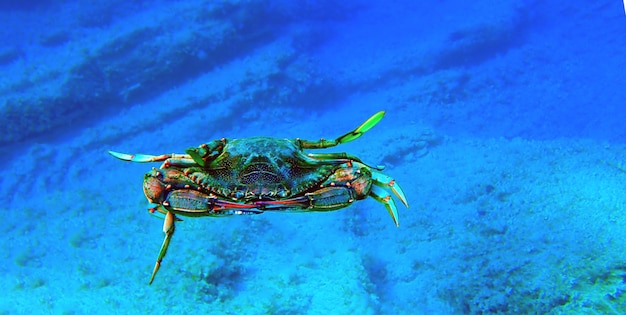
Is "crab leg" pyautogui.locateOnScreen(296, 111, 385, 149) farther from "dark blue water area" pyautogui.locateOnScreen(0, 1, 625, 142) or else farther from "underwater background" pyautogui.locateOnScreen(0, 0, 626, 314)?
"dark blue water area" pyautogui.locateOnScreen(0, 1, 625, 142)

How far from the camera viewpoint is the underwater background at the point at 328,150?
6344 mm

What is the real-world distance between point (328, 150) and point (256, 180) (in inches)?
441

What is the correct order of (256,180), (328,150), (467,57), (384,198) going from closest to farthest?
(256,180) < (384,198) < (328,150) < (467,57)

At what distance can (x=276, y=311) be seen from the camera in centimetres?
614

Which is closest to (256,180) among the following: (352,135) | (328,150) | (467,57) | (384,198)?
(352,135)

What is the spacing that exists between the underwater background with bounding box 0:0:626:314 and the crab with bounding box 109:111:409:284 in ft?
12.7

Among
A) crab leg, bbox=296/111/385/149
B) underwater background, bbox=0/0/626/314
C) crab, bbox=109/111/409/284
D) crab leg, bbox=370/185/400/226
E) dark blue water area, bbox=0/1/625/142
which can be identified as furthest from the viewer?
dark blue water area, bbox=0/1/625/142

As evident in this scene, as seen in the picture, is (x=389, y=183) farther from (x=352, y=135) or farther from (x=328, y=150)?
(x=328, y=150)

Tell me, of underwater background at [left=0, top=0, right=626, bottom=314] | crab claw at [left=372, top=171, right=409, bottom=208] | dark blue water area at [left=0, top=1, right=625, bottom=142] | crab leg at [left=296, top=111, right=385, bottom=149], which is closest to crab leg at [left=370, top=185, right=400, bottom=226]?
crab claw at [left=372, top=171, right=409, bottom=208]

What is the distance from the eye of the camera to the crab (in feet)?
9.34

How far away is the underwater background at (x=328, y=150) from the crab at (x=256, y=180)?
3886 millimetres

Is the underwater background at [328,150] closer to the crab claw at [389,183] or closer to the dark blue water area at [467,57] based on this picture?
the dark blue water area at [467,57]

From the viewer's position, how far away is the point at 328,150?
14.0 metres

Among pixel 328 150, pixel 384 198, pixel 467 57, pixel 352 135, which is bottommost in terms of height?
pixel 328 150
